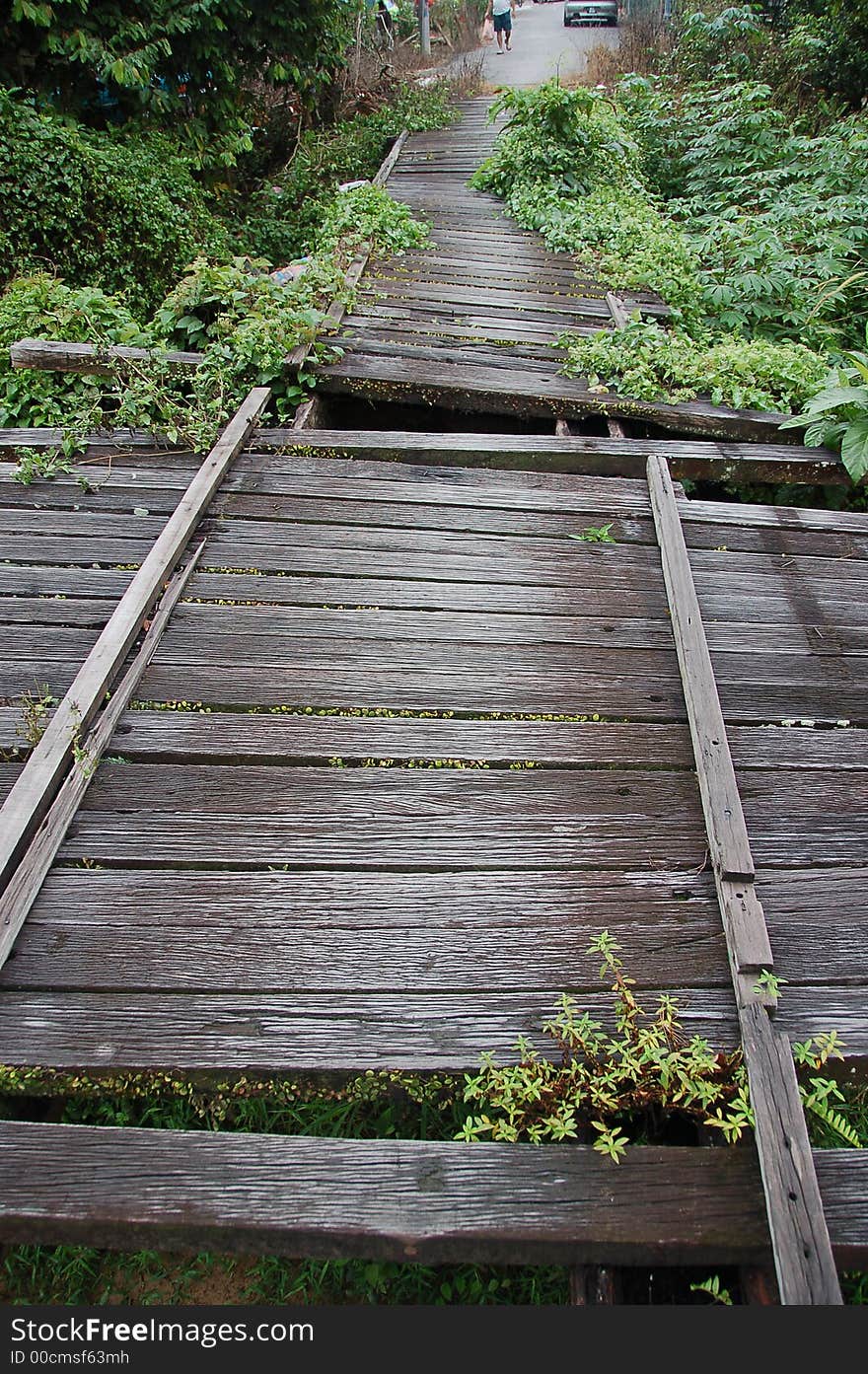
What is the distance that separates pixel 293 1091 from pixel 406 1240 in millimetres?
379

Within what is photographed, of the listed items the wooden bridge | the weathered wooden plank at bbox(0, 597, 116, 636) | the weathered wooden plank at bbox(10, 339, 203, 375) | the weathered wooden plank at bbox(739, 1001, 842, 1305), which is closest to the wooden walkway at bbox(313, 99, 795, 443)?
the wooden bridge

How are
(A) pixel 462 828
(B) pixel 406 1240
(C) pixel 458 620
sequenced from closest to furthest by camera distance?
(B) pixel 406 1240 → (A) pixel 462 828 → (C) pixel 458 620

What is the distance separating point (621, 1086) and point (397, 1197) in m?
0.51

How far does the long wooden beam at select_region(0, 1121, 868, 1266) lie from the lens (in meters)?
1.51

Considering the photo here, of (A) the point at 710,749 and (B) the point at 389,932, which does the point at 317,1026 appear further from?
(A) the point at 710,749

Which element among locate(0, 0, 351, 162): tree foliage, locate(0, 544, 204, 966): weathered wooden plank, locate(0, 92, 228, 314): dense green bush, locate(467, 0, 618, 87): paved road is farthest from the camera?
locate(467, 0, 618, 87): paved road

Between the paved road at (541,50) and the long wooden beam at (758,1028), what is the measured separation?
45.7 ft

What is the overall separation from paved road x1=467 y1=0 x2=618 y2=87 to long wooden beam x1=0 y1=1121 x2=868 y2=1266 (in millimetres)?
15279

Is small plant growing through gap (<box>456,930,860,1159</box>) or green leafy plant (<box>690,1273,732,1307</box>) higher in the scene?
small plant growing through gap (<box>456,930,860,1159</box>)

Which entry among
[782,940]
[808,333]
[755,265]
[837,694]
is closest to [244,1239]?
[782,940]

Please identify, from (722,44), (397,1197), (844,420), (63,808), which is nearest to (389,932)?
(397,1197)

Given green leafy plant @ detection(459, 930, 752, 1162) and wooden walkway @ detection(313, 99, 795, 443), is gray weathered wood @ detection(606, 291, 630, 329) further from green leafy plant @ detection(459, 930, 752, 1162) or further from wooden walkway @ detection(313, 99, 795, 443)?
green leafy plant @ detection(459, 930, 752, 1162)

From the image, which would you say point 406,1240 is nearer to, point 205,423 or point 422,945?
point 422,945

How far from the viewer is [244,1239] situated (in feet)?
5.02
